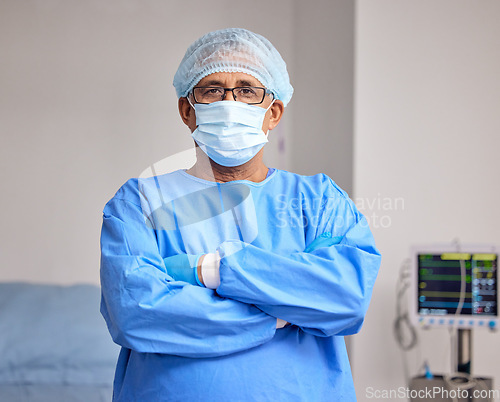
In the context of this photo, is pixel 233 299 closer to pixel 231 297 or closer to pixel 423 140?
pixel 231 297

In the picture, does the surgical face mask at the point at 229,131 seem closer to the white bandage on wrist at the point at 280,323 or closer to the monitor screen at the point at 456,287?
the white bandage on wrist at the point at 280,323

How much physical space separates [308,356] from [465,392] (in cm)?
127

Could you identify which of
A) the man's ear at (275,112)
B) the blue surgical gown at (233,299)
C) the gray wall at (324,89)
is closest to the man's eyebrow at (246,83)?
the man's ear at (275,112)

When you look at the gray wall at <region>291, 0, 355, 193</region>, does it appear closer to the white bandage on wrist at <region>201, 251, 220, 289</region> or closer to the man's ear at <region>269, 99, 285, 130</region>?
the man's ear at <region>269, 99, 285, 130</region>

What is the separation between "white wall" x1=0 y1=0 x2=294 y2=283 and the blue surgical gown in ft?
2.63

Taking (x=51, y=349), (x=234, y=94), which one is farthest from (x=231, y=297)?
(x=51, y=349)

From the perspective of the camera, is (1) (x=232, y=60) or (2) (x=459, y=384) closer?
(1) (x=232, y=60)

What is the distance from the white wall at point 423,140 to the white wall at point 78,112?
532mm

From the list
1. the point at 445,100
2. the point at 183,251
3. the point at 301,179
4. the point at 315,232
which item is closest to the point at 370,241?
the point at 315,232

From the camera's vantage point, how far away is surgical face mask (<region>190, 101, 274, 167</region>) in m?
1.20

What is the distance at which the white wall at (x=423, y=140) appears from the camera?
2324 mm

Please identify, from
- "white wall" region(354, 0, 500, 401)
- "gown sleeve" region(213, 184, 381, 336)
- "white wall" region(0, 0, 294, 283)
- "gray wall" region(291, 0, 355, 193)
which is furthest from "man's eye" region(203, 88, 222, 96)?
"white wall" region(354, 0, 500, 401)

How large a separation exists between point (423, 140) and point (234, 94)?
4.62 ft

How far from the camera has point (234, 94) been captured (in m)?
1.21
